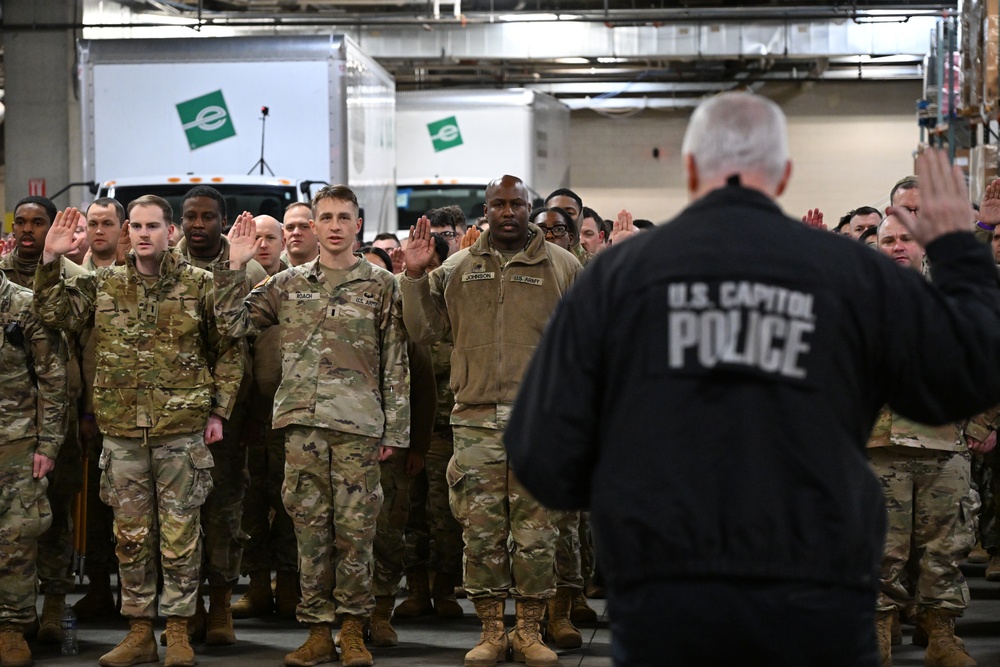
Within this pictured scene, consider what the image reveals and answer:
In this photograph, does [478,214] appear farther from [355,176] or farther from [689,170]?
[689,170]

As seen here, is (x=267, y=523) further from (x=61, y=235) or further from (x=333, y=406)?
Answer: (x=61, y=235)

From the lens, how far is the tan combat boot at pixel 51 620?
7441mm

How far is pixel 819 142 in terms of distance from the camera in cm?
2838

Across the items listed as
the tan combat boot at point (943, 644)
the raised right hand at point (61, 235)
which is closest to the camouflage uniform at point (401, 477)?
the raised right hand at point (61, 235)

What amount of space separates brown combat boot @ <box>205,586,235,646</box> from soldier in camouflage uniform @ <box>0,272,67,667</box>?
919mm

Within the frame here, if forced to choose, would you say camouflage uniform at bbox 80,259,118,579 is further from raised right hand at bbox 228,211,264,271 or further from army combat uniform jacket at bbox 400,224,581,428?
army combat uniform jacket at bbox 400,224,581,428

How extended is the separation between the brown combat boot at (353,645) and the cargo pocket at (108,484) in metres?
1.25

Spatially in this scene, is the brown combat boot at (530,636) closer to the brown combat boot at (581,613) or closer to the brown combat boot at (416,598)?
the brown combat boot at (581,613)

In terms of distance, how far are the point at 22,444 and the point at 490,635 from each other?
2.48 metres

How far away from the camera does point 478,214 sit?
18141 mm

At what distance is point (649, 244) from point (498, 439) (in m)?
3.99

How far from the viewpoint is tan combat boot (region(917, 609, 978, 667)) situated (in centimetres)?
665

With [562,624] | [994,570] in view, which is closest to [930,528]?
[562,624]

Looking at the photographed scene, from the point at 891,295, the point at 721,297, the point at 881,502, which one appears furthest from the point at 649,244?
the point at 881,502
